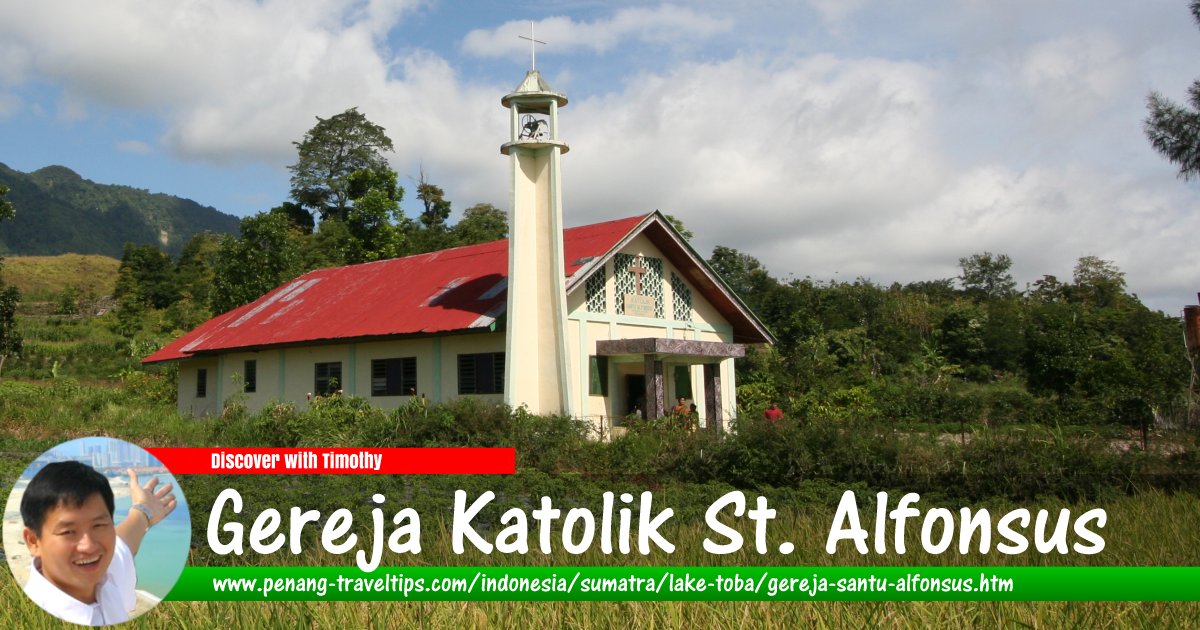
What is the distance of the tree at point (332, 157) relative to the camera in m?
57.9

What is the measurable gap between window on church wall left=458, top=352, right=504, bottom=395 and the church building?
3 cm

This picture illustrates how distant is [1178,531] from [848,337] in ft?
94.6

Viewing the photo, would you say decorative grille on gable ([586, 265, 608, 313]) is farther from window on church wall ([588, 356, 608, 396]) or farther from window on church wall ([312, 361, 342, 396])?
window on church wall ([312, 361, 342, 396])

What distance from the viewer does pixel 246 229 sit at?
3578 centimetres

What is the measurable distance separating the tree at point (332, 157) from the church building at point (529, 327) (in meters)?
30.9

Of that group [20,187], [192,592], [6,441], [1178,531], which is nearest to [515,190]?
[6,441]

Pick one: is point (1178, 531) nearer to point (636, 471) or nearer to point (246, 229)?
point (636, 471)

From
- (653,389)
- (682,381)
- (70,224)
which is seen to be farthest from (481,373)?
(70,224)

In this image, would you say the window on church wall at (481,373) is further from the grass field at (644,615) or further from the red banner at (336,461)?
the grass field at (644,615)

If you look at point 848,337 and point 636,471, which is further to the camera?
point 848,337

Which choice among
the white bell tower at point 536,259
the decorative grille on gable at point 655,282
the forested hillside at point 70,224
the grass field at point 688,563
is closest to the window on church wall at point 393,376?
the white bell tower at point 536,259

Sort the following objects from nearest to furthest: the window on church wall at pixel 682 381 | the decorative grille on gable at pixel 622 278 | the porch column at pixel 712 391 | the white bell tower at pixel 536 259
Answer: the white bell tower at pixel 536 259 < the decorative grille on gable at pixel 622 278 < the porch column at pixel 712 391 < the window on church wall at pixel 682 381

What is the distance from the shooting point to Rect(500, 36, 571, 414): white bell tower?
756 inches

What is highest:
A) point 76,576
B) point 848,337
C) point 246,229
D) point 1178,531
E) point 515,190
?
point 246,229
